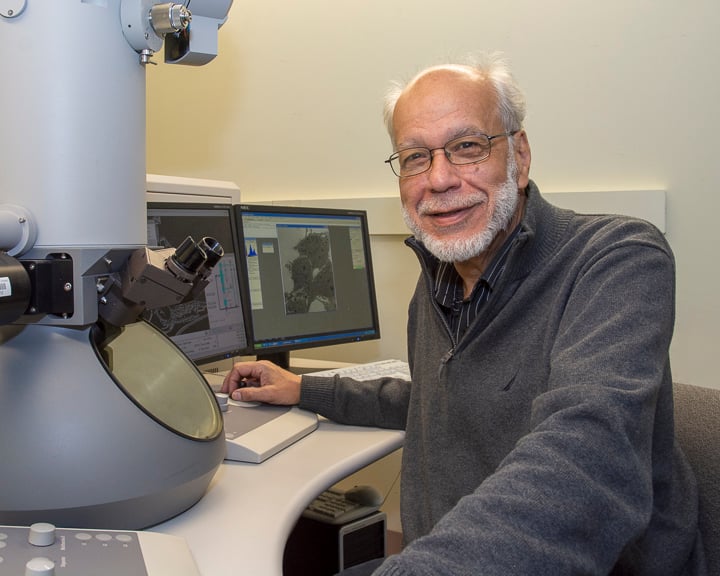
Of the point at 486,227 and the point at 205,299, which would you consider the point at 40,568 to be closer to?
the point at 486,227

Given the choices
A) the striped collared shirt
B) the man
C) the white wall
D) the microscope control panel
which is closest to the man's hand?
the man

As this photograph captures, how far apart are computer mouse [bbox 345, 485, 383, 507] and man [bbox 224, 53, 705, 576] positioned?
0.36m

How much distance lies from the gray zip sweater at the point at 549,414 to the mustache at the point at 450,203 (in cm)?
9

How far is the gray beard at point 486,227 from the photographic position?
1271mm

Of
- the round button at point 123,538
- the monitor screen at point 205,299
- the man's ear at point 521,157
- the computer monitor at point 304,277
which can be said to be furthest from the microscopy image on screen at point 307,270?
the round button at point 123,538

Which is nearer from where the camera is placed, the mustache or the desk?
the desk

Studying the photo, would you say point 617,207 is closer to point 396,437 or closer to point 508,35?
point 508,35

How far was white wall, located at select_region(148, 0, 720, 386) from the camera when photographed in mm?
1857

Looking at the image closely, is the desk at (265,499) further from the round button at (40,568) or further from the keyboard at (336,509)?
the keyboard at (336,509)

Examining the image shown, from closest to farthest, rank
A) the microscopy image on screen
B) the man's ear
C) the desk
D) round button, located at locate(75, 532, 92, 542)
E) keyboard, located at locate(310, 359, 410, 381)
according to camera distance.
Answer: round button, located at locate(75, 532, 92, 542) < the desk < the man's ear < keyboard, located at locate(310, 359, 410, 381) < the microscopy image on screen

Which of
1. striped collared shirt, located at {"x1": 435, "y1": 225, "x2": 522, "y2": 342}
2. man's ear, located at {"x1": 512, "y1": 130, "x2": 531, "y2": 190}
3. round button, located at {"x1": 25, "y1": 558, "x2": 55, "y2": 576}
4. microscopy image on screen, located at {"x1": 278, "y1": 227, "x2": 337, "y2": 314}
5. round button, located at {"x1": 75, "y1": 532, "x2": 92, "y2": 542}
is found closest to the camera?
round button, located at {"x1": 25, "y1": 558, "x2": 55, "y2": 576}

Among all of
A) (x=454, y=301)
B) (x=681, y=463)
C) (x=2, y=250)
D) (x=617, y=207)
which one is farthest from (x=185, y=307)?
(x=617, y=207)

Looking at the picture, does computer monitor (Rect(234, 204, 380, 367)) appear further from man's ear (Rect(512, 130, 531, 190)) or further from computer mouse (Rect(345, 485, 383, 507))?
man's ear (Rect(512, 130, 531, 190))

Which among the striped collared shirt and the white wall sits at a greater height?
the white wall
